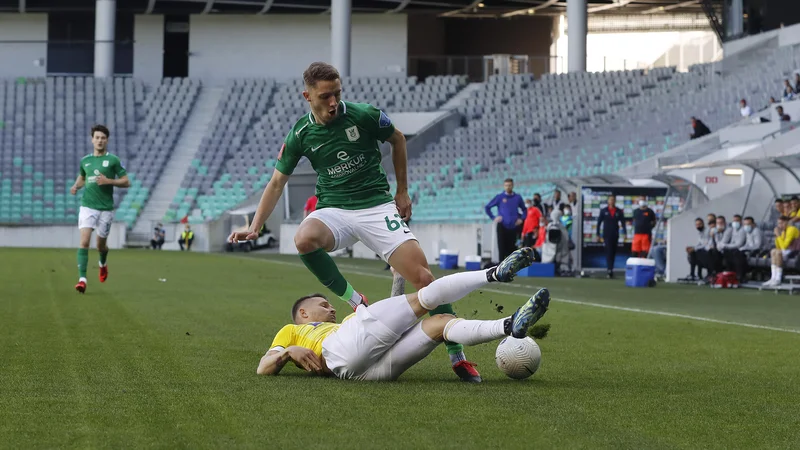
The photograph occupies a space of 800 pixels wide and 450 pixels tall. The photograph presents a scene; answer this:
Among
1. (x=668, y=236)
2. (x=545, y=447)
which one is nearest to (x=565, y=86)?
(x=668, y=236)

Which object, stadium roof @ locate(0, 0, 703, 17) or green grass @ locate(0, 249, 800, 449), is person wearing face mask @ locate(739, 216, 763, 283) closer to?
green grass @ locate(0, 249, 800, 449)

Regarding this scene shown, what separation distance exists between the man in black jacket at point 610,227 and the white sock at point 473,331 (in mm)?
18154

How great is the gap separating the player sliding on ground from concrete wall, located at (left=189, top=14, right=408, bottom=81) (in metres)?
50.4

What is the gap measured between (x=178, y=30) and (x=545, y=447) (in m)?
55.4

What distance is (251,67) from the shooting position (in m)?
58.0

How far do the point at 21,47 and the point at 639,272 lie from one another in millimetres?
42821

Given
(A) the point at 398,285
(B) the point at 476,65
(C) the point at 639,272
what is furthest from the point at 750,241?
(B) the point at 476,65

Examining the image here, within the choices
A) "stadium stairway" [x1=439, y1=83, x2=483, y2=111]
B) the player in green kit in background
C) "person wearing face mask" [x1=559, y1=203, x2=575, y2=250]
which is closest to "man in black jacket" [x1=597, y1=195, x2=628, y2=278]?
"person wearing face mask" [x1=559, y1=203, x2=575, y2=250]

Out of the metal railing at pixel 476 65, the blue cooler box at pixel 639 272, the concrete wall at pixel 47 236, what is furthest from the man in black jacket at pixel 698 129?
the concrete wall at pixel 47 236

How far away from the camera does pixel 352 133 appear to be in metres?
8.13

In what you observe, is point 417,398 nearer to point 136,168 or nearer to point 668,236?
point 668,236

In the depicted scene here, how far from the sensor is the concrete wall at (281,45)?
57688 millimetres

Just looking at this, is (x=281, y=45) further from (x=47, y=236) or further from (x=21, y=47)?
(x=47, y=236)

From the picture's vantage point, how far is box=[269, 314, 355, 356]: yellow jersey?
7688 millimetres
